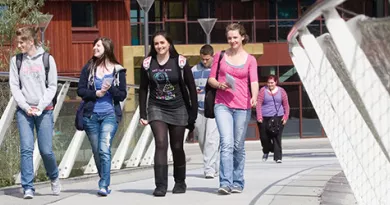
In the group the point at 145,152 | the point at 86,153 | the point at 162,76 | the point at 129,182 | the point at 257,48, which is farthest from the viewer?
the point at 257,48

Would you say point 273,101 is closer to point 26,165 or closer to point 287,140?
point 26,165

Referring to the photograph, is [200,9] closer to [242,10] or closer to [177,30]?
[177,30]

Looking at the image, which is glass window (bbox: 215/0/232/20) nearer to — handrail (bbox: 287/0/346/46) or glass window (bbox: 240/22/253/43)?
glass window (bbox: 240/22/253/43)

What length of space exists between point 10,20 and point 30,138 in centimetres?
886

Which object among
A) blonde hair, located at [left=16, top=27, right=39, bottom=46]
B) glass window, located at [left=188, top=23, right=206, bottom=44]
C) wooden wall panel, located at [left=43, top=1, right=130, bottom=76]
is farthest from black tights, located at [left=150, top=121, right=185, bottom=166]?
glass window, located at [left=188, top=23, right=206, bottom=44]

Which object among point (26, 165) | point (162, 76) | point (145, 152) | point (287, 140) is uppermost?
point (162, 76)

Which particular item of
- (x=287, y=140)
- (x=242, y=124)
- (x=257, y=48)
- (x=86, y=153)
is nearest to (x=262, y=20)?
(x=257, y=48)

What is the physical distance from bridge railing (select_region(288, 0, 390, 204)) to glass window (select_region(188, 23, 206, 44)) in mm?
30841

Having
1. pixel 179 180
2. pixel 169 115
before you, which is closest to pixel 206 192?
pixel 179 180

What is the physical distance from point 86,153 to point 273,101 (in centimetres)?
510

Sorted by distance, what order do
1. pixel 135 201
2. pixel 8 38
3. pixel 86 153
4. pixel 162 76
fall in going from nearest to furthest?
pixel 135 201
pixel 162 76
pixel 86 153
pixel 8 38

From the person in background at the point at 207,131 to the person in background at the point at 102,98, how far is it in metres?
2.54

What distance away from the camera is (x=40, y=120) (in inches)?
364

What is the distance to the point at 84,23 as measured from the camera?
3816 cm
